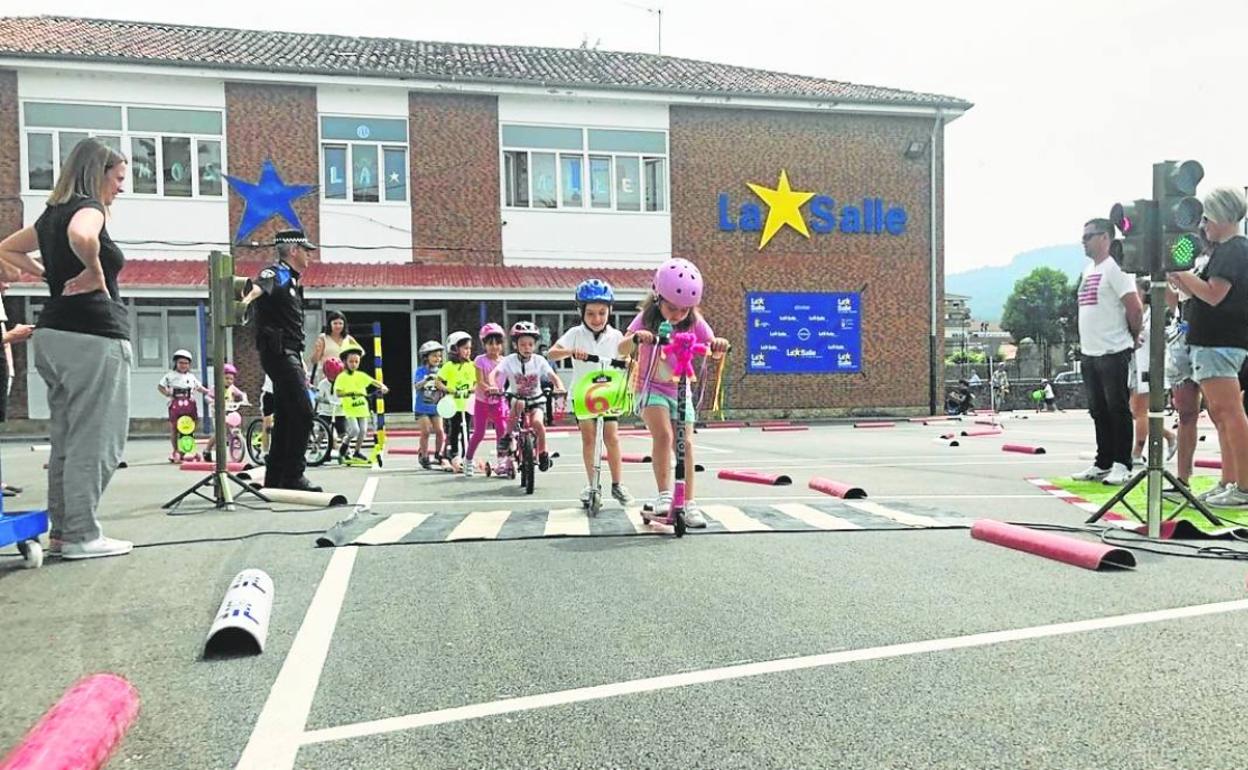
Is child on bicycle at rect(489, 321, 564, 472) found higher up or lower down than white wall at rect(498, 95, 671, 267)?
lower down

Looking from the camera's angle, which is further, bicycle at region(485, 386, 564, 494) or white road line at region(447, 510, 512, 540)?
bicycle at region(485, 386, 564, 494)

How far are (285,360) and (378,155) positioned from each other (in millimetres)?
18064

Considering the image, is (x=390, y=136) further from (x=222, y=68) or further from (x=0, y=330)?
(x=0, y=330)

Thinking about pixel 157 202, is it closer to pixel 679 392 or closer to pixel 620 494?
pixel 620 494

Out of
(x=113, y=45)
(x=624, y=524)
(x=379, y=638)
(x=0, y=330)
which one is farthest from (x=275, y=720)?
(x=113, y=45)

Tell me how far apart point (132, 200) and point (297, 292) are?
1805 cm

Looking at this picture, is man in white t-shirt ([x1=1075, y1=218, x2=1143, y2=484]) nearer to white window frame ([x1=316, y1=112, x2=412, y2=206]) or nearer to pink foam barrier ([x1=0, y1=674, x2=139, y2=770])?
pink foam barrier ([x1=0, y1=674, x2=139, y2=770])

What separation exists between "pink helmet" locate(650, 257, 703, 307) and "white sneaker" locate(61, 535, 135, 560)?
363 cm

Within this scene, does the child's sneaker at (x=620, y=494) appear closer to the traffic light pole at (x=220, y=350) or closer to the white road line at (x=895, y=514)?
the white road line at (x=895, y=514)

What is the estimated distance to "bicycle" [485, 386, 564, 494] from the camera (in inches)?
378

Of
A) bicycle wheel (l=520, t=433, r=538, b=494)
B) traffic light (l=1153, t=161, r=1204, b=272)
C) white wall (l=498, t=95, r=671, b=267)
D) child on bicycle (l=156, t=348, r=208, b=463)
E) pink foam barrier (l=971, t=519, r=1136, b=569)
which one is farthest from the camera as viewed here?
white wall (l=498, t=95, r=671, b=267)

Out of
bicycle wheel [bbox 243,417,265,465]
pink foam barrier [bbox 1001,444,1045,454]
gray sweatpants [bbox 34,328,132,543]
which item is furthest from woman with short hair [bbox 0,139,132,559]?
pink foam barrier [bbox 1001,444,1045,454]

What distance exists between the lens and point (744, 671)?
3377 mm

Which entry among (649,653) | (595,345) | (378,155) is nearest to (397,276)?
(378,155)
